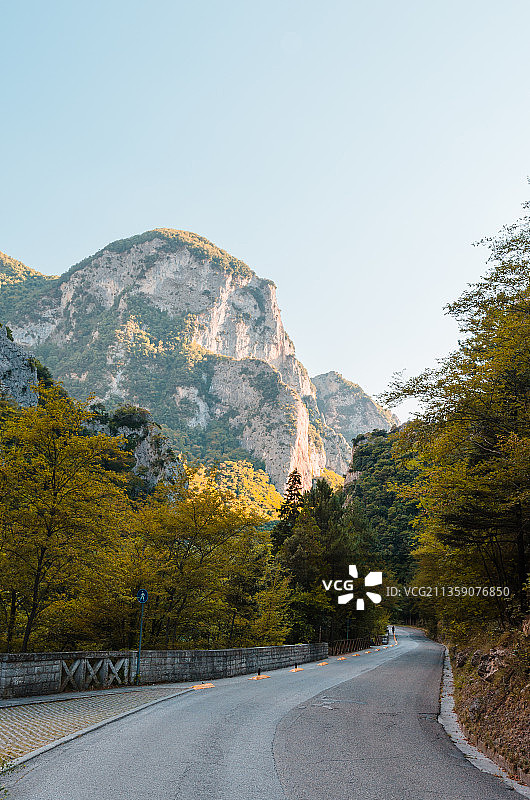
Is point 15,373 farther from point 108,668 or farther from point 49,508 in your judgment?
point 108,668

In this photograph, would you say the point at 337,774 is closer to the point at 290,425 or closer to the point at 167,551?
the point at 167,551

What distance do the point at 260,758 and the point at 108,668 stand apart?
989cm

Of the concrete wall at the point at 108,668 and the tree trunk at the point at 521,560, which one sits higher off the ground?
the tree trunk at the point at 521,560

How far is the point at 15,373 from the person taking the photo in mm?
65062

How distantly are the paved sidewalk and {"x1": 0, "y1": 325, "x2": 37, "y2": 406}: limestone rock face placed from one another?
54.0 m

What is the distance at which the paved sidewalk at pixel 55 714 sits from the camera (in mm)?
8130

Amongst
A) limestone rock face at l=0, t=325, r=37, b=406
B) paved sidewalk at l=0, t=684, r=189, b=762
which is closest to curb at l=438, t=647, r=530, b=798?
paved sidewalk at l=0, t=684, r=189, b=762

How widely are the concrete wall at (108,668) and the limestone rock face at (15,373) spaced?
49596mm

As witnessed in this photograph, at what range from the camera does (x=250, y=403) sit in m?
198

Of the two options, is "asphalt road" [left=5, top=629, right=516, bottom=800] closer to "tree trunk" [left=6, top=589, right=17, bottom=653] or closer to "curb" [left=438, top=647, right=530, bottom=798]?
"curb" [left=438, top=647, right=530, bottom=798]

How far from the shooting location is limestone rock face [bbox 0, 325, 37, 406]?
63125mm

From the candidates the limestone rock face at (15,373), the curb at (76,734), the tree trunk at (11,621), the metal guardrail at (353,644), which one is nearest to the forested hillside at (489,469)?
the curb at (76,734)

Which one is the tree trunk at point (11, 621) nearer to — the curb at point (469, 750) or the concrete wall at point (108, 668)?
the concrete wall at point (108, 668)

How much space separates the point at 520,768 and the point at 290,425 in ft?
601
